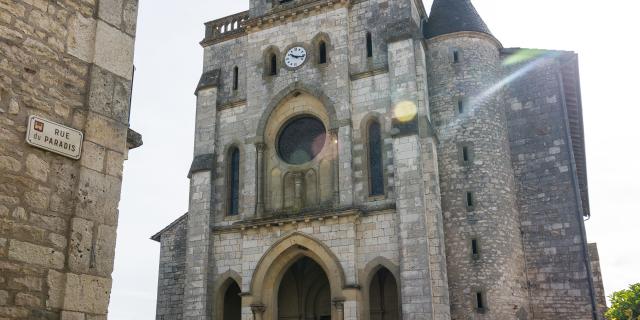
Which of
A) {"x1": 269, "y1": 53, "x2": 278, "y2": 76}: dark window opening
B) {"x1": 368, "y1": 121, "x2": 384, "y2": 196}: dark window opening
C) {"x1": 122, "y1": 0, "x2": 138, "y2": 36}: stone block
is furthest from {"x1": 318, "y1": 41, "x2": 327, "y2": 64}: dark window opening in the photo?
{"x1": 122, "y1": 0, "x2": 138, "y2": 36}: stone block

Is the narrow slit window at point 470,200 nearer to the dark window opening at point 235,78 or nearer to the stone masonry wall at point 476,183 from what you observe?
the stone masonry wall at point 476,183

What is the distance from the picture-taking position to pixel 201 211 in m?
19.8

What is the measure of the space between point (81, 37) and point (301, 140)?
13287 mm

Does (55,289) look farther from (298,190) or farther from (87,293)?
(298,190)

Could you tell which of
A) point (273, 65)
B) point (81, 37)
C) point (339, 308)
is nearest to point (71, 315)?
point (81, 37)

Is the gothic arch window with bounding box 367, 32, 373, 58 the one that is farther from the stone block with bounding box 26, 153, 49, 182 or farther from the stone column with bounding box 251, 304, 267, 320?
the stone block with bounding box 26, 153, 49, 182

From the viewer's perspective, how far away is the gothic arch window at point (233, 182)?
19.8m

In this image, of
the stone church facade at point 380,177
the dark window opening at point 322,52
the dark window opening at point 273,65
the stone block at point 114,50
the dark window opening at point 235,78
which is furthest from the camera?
the dark window opening at point 235,78

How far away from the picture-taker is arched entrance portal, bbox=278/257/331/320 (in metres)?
19.5

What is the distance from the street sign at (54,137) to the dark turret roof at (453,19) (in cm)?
1526

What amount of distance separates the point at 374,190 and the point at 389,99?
2.74 meters

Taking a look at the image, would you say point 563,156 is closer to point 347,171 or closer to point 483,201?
point 483,201

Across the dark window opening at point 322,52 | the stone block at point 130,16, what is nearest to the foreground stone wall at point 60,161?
the stone block at point 130,16

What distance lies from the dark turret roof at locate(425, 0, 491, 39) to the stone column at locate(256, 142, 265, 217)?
21.3ft
